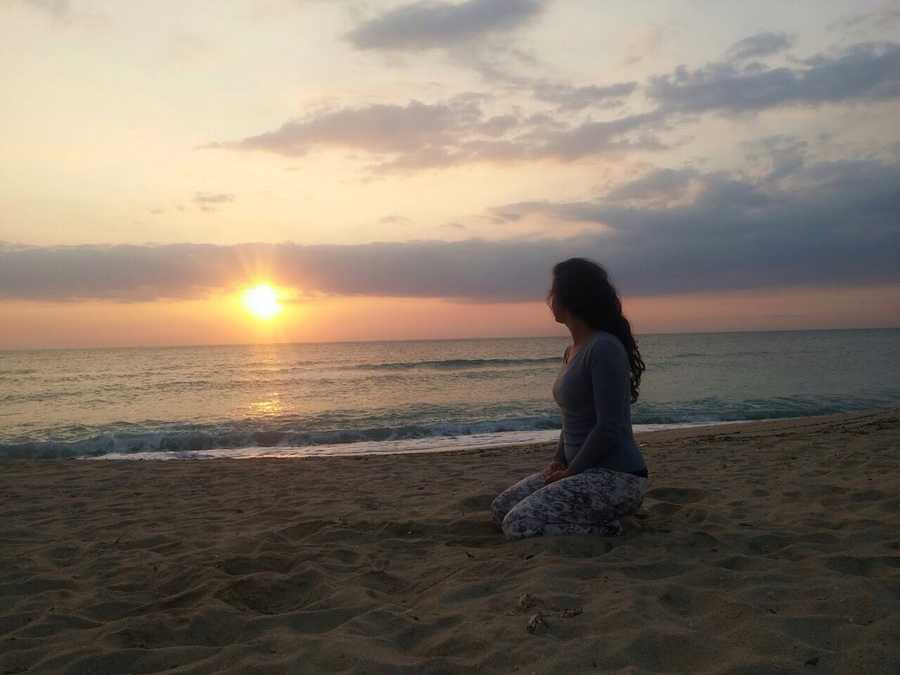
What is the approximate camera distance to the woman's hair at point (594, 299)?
4.24m

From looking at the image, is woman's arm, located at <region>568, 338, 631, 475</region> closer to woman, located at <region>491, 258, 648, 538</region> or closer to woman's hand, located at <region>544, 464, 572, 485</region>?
woman, located at <region>491, 258, 648, 538</region>

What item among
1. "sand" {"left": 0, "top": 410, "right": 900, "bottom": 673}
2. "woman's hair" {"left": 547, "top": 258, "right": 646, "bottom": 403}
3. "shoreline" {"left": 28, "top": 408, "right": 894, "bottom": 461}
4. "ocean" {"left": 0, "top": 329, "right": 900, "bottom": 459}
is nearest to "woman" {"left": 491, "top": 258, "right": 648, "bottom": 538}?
"woman's hair" {"left": 547, "top": 258, "right": 646, "bottom": 403}

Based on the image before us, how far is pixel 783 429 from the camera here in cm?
1242

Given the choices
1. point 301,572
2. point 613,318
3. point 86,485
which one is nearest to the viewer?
point 301,572

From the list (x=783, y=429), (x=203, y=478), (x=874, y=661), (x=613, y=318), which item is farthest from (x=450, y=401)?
(x=874, y=661)

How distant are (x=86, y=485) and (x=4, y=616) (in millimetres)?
4845

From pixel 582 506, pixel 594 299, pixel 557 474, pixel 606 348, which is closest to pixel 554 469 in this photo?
pixel 557 474

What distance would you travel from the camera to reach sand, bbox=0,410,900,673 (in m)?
2.63

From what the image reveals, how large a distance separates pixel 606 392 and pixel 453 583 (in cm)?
149

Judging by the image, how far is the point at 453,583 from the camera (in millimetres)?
3529

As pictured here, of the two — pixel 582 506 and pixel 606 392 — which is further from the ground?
pixel 606 392

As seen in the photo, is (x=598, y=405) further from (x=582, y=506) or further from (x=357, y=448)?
(x=357, y=448)

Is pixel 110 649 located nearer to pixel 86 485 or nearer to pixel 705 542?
pixel 705 542

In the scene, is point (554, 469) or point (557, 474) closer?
point (557, 474)
